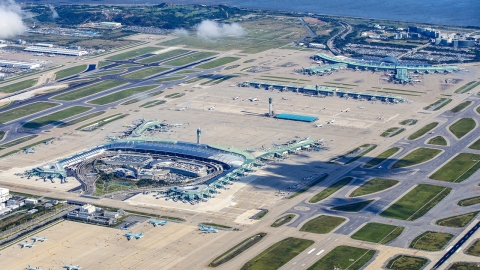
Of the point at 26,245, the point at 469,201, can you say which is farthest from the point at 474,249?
the point at 26,245

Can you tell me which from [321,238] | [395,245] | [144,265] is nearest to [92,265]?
[144,265]

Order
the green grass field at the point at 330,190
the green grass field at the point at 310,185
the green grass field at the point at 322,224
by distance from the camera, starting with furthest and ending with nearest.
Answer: the green grass field at the point at 310,185
the green grass field at the point at 330,190
the green grass field at the point at 322,224

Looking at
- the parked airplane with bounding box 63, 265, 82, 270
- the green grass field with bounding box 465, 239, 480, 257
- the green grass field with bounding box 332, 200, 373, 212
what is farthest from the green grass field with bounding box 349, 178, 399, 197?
the parked airplane with bounding box 63, 265, 82, 270

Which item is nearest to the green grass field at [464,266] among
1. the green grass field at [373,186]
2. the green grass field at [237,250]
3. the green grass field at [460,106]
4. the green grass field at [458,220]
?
the green grass field at [458,220]

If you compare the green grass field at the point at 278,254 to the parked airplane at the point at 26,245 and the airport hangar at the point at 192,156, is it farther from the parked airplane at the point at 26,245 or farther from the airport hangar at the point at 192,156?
the parked airplane at the point at 26,245

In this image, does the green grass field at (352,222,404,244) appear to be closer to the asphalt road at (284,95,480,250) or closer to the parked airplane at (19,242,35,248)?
the asphalt road at (284,95,480,250)

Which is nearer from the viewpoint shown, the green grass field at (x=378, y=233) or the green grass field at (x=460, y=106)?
the green grass field at (x=378, y=233)
